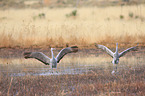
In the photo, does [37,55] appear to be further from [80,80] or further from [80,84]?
[80,84]

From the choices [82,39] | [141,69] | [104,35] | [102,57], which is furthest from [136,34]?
[141,69]

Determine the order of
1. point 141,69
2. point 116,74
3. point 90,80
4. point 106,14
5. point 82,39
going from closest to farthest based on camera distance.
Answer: point 90,80 < point 116,74 < point 141,69 < point 82,39 < point 106,14

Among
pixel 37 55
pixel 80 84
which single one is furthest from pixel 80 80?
pixel 37 55

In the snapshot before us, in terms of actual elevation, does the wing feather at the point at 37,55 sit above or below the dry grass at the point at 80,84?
above

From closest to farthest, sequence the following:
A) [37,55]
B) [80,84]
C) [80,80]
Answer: [80,84]
[80,80]
[37,55]

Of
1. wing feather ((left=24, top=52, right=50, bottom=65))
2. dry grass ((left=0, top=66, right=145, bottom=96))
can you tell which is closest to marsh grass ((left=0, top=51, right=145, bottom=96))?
dry grass ((left=0, top=66, right=145, bottom=96))

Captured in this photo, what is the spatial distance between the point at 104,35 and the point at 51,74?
633cm

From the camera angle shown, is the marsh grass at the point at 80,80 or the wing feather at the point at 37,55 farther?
the wing feather at the point at 37,55

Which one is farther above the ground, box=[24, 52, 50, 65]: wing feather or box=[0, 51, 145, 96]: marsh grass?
box=[24, 52, 50, 65]: wing feather

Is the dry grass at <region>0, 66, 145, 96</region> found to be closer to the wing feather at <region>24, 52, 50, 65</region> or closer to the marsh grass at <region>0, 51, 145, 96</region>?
the marsh grass at <region>0, 51, 145, 96</region>

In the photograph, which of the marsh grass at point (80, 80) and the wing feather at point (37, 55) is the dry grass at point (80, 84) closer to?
the marsh grass at point (80, 80)

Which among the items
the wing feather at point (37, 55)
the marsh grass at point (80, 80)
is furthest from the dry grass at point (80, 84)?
the wing feather at point (37, 55)

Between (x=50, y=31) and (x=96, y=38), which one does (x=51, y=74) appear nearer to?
(x=96, y=38)

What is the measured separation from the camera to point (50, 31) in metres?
15.8
